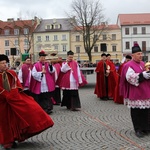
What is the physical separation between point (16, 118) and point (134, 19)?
227ft

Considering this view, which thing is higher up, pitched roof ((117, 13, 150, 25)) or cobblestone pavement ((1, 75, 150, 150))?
pitched roof ((117, 13, 150, 25))

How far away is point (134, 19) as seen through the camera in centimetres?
7200

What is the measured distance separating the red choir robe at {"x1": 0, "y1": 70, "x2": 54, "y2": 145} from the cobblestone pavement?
0.41 m

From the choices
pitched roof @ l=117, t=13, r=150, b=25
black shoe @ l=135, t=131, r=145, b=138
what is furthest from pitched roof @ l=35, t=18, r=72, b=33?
black shoe @ l=135, t=131, r=145, b=138

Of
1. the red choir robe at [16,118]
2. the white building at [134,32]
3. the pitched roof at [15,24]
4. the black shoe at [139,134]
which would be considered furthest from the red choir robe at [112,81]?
the pitched roof at [15,24]

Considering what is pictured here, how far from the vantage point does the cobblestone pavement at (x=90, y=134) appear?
5766 mm

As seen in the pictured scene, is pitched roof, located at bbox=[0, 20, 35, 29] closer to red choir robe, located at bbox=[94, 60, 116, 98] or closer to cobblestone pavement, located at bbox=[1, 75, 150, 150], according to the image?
red choir robe, located at bbox=[94, 60, 116, 98]

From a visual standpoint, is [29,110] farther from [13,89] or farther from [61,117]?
[61,117]

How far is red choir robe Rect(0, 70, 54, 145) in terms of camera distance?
5.46 metres

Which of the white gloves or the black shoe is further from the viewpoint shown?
the black shoe

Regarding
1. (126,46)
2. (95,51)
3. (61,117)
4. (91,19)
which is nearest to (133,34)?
(126,46)

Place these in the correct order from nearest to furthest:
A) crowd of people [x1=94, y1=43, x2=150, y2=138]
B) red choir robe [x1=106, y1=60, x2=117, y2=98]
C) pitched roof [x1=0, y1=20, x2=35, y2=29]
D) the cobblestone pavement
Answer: the cobblestone pavement → crowd of people [x1=94, y1=43, x2=150, y2=138] → red choir robe [x1=106, y1=60, x2=117, y2=98] → pitched roof [x1=0, y1=20, x2=35, y2=29]

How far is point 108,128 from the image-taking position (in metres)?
7.16

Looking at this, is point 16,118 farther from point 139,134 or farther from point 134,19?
point 134,19
